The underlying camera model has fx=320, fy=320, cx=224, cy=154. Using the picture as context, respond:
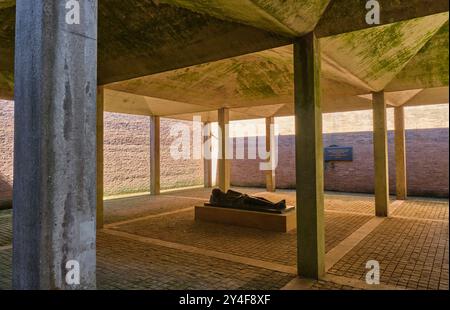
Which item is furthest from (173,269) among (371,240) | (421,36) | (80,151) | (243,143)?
(243,143)

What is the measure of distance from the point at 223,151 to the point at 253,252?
266 inches

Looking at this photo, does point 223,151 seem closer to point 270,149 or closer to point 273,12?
point 270,149

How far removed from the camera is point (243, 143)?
63.8 feet

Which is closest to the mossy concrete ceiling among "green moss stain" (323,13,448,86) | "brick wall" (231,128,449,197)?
"green moss stain" (323,13,448,86)

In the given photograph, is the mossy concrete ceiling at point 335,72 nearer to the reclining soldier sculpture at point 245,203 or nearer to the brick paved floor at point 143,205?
the reclining soldier sculpture at point 245,203

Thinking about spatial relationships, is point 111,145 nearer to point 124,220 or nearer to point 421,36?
point 124,220

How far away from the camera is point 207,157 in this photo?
19984 millimetres

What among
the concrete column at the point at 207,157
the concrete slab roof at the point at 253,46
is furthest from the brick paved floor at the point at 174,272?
the concrete column at the point at 207,157

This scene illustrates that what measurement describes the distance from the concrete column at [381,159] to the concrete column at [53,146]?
897 cm

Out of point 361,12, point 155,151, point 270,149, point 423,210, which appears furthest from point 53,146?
point 270,149

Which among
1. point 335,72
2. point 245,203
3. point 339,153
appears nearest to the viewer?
point 335,72

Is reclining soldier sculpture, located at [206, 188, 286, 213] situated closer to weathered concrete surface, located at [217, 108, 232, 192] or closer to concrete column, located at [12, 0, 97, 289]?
weathered concrete surface, located at [217, 108, 232, 192]

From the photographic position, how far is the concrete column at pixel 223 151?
41.7 ft
